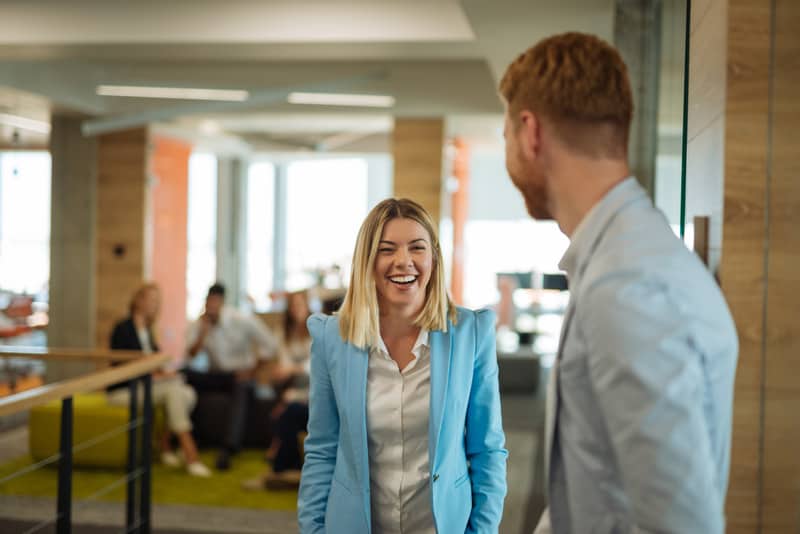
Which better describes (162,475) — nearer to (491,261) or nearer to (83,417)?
(83,417)

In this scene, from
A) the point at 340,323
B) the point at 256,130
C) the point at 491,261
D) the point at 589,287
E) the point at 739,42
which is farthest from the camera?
the point at 491,261

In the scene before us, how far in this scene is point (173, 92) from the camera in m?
9.93

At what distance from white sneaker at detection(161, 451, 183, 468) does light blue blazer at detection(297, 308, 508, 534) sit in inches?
206

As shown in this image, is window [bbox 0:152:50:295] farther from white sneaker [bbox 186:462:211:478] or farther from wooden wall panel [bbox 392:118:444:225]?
white sneaker [bbox 186:462:211:478]

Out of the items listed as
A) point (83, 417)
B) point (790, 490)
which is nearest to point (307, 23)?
point (83, 417)

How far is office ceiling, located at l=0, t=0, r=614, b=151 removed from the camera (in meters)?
6.55

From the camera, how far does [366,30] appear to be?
7383mm

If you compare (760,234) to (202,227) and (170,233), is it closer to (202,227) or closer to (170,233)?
(170,233)

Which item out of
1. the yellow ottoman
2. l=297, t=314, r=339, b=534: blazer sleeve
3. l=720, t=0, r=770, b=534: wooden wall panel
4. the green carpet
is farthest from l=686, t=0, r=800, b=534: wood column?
the yellow ottoman

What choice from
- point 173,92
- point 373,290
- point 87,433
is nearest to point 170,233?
point 173,92

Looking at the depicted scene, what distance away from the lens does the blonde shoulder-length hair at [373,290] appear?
221cm

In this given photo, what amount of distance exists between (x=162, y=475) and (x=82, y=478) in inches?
23.7

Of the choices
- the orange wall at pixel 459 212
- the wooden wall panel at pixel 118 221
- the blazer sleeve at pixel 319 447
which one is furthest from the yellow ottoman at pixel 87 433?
the orange wall at pixel 459 212

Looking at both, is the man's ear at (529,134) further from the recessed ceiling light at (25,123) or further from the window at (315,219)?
the window at (315,219)
